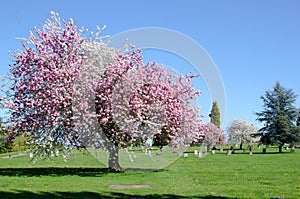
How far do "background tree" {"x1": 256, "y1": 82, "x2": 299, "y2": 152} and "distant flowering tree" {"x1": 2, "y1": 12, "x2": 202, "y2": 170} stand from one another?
42.0 meters

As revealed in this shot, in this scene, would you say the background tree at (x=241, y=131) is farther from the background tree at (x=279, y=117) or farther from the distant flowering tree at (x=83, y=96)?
the distant flowering tree at (x=83, y=96)

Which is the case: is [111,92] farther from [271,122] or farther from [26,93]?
[271,122]

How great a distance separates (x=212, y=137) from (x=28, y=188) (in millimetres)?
55148

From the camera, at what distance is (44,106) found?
59.2ft

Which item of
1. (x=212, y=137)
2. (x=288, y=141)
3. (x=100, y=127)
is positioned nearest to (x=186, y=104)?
(x=100, y=127)

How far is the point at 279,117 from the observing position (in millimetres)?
57938

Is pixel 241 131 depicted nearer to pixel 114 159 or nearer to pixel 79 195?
pixel 114 159

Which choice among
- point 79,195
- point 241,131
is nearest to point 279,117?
point 241,131

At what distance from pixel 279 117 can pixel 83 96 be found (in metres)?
46.6

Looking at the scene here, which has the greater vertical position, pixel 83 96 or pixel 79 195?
pixel 83 96

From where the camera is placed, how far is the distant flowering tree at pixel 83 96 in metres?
18.0

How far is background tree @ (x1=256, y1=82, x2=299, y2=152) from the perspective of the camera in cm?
5731

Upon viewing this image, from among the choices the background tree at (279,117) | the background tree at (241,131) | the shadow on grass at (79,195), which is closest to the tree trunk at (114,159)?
the shadow on grass at (79,195)

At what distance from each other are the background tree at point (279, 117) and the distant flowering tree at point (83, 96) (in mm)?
42047
